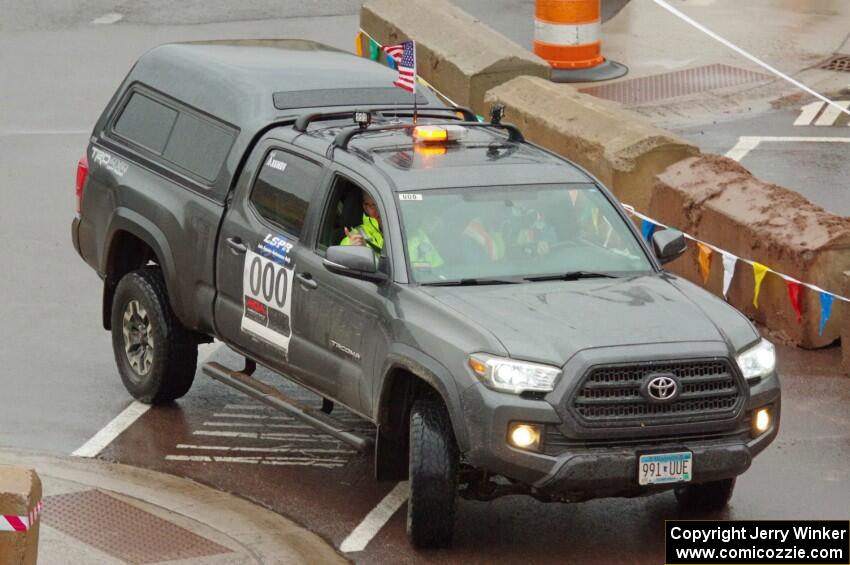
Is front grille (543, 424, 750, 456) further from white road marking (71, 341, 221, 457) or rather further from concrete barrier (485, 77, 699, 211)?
concrete barrier (485, 77, 699, 211)

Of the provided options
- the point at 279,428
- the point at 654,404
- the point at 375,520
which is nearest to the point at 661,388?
the point at 654,404

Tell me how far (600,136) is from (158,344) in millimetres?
5076

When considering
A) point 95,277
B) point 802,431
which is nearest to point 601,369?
point 802,431

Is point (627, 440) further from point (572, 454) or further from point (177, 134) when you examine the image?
point (177, 134)

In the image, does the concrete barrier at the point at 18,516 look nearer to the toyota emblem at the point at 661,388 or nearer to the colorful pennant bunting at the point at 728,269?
the toyota emblem at the point at 661,388

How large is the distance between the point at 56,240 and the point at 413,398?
279 inches


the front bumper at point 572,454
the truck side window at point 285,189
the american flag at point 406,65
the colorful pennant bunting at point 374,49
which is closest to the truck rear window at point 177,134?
the truck side window at point 285,189

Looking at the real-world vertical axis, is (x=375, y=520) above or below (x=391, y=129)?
below

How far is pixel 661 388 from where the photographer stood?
8516 mm

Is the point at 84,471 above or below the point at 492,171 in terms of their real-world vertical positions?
below

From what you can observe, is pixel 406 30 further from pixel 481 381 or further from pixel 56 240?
pixel 481 381

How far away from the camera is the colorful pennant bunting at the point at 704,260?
1350 cm

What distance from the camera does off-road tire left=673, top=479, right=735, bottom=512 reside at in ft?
31.4

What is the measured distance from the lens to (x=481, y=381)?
27.9ft
